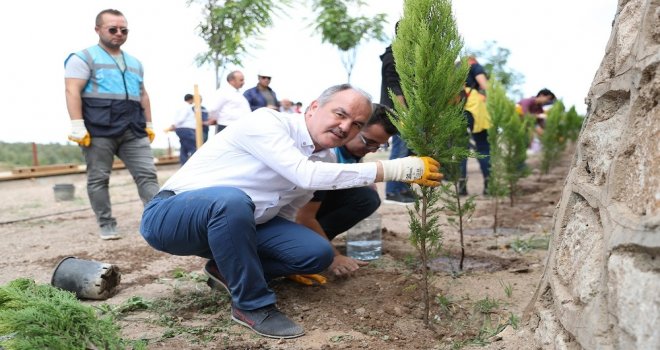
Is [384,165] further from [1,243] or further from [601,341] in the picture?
[1,243]

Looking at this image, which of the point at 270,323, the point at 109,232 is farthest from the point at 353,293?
the point at 109,232

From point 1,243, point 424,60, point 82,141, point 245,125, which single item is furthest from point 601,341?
point 1,243

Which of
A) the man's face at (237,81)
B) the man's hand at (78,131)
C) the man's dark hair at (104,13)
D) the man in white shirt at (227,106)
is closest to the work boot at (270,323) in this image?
the man's hand at (78,131)

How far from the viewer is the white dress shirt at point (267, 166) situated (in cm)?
276

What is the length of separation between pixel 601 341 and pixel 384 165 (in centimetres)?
133

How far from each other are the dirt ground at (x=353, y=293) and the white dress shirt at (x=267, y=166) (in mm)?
642

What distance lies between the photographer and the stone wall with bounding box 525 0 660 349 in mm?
1490

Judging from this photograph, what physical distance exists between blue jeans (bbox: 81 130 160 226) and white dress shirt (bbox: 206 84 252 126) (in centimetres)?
284

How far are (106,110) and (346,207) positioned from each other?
2.41 meters

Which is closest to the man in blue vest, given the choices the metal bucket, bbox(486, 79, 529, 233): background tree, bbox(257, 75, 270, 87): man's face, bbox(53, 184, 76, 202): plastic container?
the metal bucket

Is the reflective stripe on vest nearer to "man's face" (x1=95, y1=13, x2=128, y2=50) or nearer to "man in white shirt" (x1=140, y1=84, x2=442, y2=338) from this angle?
"man's face" (x1=95, y1=13, x2=128, y2=50)

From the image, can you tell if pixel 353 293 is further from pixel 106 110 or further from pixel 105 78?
pixel 105 78

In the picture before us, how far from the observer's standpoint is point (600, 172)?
6.60 feet

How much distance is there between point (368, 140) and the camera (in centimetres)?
361
